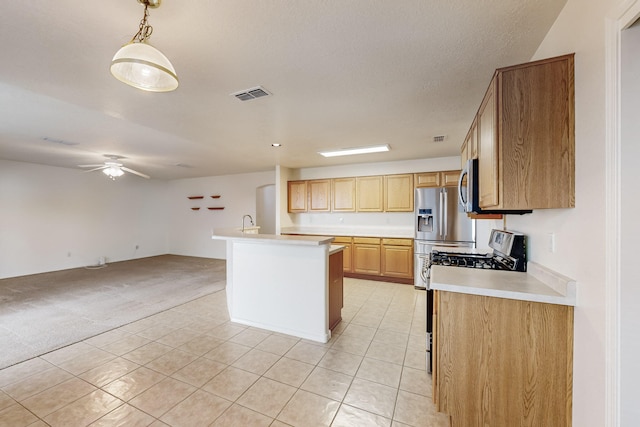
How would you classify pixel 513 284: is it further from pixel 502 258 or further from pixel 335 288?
pixel 335 288

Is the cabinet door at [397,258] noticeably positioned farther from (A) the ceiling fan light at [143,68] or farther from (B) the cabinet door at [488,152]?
(A) the ceiling fan light at [143,68]

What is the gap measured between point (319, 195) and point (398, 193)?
5.93 feet

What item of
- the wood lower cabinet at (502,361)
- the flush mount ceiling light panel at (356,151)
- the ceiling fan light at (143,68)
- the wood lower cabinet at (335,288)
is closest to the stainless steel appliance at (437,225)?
the flush mount ceiling light panel at (356,151)

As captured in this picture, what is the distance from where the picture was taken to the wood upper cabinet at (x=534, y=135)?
1315 millimetres

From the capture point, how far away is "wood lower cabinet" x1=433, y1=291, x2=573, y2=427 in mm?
1322

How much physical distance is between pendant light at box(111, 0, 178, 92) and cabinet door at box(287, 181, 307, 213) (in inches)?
183

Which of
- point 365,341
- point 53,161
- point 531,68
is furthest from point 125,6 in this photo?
point 53,161

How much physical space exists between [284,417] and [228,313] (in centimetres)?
206

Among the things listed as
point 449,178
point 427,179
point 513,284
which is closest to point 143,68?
point 513,284

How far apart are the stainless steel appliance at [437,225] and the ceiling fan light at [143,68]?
417 cm

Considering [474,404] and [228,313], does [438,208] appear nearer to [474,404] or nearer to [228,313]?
[474,404]

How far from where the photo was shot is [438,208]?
4469mm

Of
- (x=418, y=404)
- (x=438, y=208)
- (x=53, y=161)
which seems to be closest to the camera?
(x=418, y=404)

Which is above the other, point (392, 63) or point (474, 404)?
point (392, 63)
